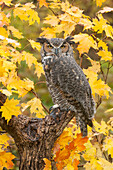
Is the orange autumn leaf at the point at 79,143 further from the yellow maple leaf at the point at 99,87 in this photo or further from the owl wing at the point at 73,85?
the yellow maple leaf at the point at 99,87

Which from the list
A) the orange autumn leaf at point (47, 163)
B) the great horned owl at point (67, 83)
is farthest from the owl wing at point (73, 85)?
the orange autumn leaf at point (47, 163)

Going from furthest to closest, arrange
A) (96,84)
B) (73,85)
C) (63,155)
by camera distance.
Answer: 1. (96,84)
2. (73,85)
3. (63,155)

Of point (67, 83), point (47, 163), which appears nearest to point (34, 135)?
point (47, 163)

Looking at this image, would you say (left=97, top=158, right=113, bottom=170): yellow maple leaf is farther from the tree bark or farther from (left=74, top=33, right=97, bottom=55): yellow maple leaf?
(left=74, top=33, right=97, bottom=55): yellow maple leaf

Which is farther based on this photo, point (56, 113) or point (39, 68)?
point (39, 68)

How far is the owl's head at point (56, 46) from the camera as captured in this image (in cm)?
155

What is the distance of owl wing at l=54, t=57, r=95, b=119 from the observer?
5.04 feet

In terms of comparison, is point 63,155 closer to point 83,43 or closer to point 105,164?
point 105,164

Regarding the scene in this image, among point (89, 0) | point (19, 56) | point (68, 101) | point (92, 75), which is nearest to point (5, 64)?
point (19, 56)

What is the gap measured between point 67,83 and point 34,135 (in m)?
0.39

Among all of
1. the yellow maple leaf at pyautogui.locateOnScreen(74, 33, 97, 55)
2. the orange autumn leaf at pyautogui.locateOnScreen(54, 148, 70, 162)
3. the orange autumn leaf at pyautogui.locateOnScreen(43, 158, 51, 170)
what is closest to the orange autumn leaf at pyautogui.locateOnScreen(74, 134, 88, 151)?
the orange autumn leaf at pyautogui.locateOnScreen(54, 148, 70, 162)

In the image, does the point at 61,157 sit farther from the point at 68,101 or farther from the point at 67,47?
the point at 67,47

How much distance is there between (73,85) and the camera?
61.0 inches

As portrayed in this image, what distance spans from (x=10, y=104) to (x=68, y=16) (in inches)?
28.1
